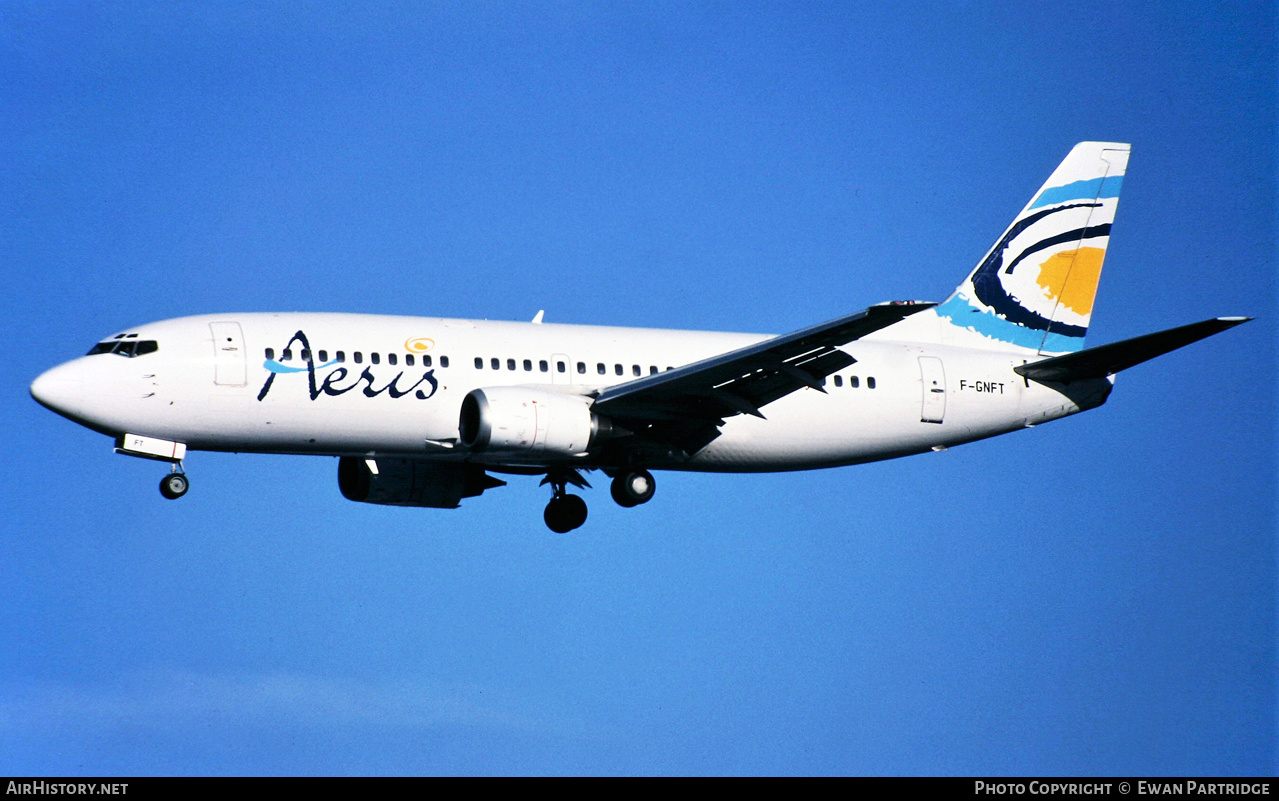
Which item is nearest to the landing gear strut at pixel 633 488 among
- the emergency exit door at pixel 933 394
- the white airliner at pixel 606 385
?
the white airliner at pixel 606 385

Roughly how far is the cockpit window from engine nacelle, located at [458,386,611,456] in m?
7.24

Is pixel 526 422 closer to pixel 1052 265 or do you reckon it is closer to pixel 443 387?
pixel 443 387

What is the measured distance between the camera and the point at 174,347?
38.6m

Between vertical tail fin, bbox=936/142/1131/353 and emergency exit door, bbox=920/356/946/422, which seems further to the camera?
vertical tail fin, bbox=936/142/1131/353

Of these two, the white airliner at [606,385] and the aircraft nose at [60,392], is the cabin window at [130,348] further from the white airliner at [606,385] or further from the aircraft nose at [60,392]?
the aircraft nose at [60,392]

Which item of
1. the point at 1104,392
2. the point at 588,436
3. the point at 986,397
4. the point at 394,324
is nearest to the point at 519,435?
the point at 588,436

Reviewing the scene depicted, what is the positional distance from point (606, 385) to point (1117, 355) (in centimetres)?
1301

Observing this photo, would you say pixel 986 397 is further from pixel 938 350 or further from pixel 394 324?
pixel 394 324

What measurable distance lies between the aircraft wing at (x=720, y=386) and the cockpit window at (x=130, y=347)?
33.8 ft

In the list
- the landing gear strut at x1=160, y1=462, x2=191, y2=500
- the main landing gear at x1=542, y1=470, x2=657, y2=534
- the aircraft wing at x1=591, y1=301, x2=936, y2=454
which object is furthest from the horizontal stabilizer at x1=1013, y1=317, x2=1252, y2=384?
the landing gear strut at x1=160, y1=462, x2=191, y2=500

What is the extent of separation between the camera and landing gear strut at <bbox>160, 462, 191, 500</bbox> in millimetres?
38656

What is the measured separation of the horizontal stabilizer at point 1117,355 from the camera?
38312 millimetres

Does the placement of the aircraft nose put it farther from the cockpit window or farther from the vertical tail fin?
the vertical tail fin
